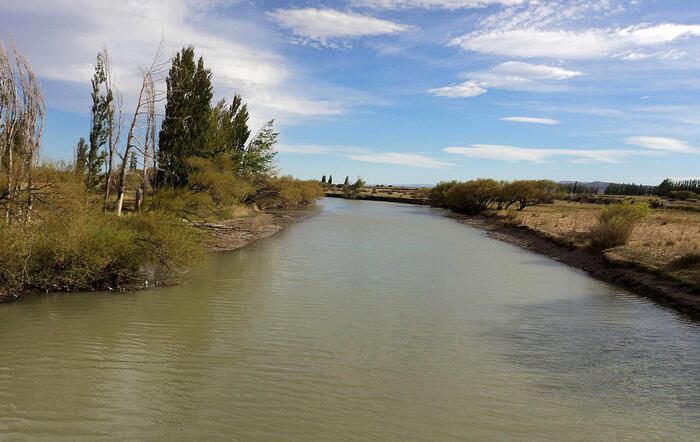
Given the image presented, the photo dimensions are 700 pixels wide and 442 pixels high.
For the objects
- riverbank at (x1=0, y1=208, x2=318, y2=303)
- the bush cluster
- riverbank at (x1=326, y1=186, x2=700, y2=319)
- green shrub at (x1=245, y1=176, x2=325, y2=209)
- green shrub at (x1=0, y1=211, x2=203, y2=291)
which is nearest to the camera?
green shrub at (x1=0, y1=211, x2=203, y2=291)

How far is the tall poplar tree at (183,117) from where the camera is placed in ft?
79.6

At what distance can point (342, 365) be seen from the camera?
28.5 ft

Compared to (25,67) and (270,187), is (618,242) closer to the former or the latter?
(25,67)

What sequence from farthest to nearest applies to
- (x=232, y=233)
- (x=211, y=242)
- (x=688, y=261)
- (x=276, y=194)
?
1. (x=276, y=194)
2. (x=232, y=233)
3. (x=211, y=242)
4. (x=688, y=261)

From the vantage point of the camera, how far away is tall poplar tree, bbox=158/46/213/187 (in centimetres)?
2425

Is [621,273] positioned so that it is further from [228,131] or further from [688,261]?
[228,131]

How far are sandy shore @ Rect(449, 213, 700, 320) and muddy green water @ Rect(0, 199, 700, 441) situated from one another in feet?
2.94

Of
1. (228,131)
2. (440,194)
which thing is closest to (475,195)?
(440,194)

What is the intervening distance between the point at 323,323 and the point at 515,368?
15.6ft

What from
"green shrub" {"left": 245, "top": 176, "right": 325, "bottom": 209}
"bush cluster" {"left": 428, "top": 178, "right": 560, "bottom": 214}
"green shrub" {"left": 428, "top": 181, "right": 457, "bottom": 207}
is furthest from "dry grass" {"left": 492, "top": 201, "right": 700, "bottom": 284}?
"green shrub" {"left": 428, "top": 181, "right": 457, "bottom": 207}

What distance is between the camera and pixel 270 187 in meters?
45.6

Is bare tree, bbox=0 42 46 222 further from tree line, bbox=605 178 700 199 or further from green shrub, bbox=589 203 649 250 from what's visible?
tree line, bbox=605 178 700 199

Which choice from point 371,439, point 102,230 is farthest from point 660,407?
point 102,230

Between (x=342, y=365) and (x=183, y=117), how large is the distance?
19957mm
